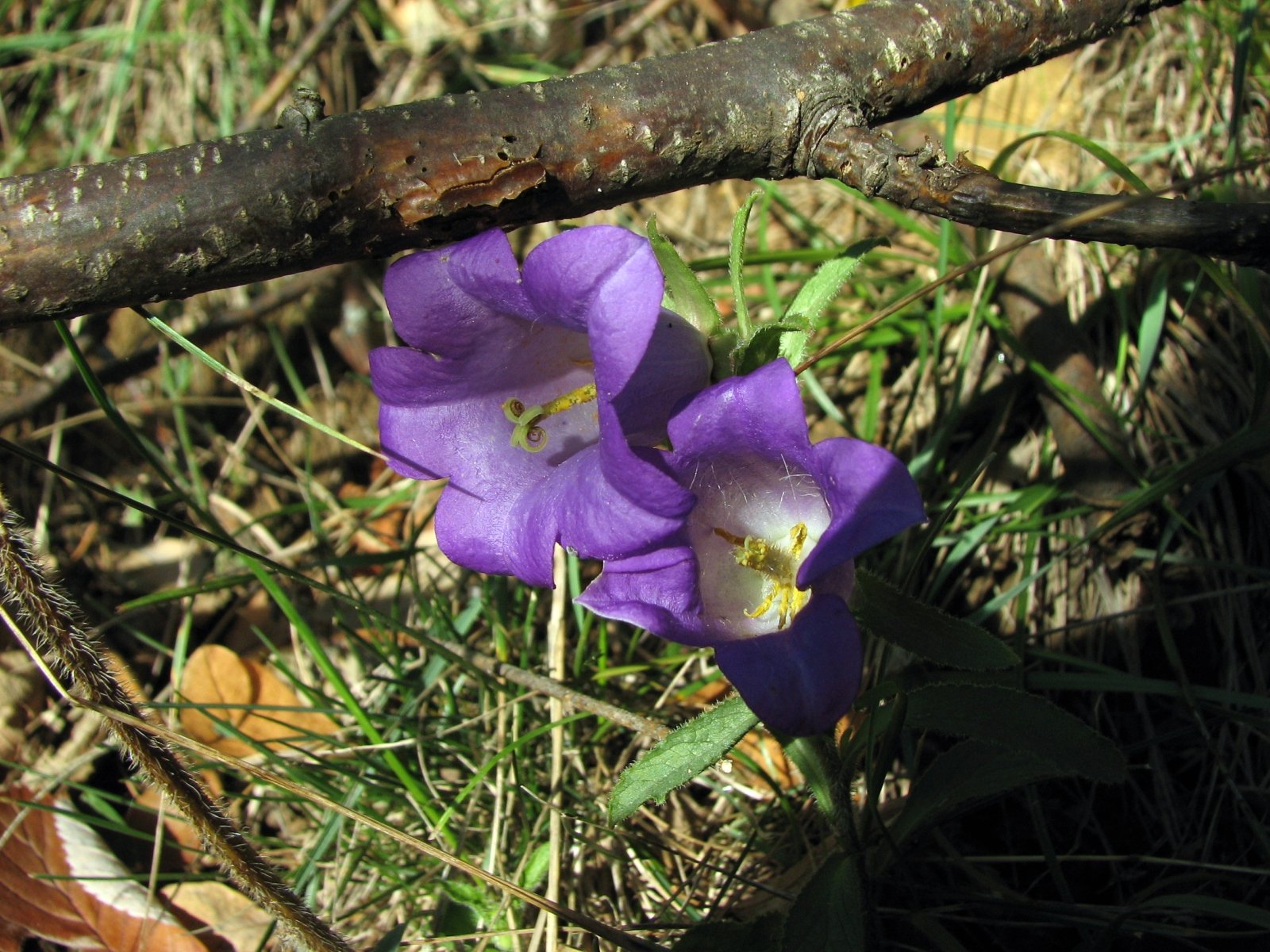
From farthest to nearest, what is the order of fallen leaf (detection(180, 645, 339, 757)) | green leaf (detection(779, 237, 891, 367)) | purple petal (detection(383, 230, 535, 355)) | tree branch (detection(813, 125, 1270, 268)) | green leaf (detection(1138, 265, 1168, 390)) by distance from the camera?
fallen leaf (detection(180, 645, 339, 757)) → green leaf (detection(1138, 265, 1168, 390)) → green leaf (detection(779, 237, 891, 367)) → purple petal (detection(383, 230, 535, 355)) → tree branch (detection(813, 125, 1270, 268))

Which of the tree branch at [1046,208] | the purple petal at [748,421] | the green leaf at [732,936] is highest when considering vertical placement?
the tree branch at [1046,208]

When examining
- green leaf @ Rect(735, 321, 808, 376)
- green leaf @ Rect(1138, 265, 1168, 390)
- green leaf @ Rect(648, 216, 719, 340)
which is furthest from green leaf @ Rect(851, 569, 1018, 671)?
green leaf @ Rect(1138, 265, 1168, 390)

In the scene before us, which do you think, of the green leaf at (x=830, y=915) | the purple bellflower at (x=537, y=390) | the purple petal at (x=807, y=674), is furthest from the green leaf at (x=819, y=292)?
the green leaf at (x=830, y=915)

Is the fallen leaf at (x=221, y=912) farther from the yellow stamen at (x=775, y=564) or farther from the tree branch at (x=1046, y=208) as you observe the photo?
the tree branch at (x=1046, y=208)

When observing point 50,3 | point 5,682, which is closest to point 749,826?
point 5,682

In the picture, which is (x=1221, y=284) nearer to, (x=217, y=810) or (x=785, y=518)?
(x=785, y=518)

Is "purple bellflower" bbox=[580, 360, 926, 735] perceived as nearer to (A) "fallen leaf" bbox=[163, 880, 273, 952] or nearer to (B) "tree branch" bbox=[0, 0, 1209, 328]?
(B) "tree branch" bbox=[0, 0, 1209, 328]
